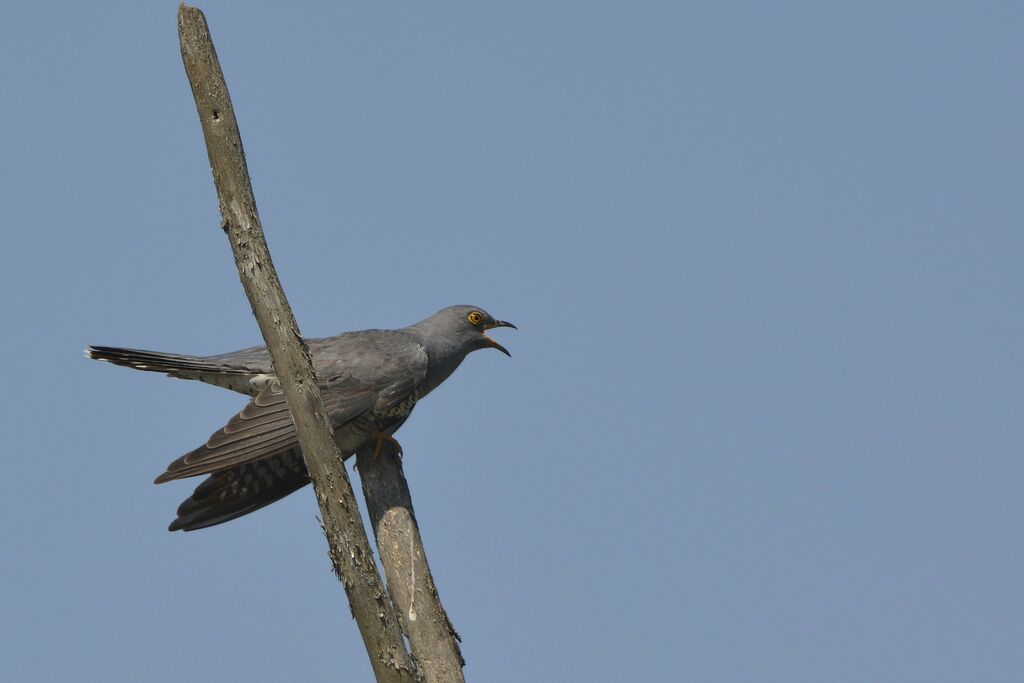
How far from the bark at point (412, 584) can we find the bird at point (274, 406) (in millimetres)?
587

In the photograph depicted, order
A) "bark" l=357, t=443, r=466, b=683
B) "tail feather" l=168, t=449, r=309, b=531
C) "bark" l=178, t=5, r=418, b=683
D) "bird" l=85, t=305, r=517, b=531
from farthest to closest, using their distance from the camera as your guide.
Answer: "tail feather" l=168, t=449, r=309, b=531, "bird" l=85, t=305, r=517, b=531, "bark" l=357, t=443, r=466, b=683, "bark" l=178, t=5, r=418, b=683

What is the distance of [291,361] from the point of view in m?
4.73

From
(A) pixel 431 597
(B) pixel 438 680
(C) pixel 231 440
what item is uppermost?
(C) pixel 231 440

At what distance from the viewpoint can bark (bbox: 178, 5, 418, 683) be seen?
4617 mm

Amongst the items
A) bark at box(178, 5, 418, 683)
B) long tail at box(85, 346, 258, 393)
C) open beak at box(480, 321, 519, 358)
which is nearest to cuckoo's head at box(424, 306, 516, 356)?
open beak at box(480, 321, 519, 358)

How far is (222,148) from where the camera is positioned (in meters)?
4.77

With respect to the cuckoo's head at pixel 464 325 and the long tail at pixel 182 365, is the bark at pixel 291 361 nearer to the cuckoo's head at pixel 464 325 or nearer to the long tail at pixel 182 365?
the long tail at pixel 182 365

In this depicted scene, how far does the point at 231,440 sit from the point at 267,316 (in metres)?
1.73

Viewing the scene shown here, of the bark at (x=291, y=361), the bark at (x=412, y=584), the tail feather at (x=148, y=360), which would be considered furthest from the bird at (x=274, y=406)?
the bark at (x=291, y=361)

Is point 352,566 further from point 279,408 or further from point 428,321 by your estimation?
point 428,321

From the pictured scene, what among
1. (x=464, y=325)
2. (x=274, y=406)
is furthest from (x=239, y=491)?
(x=464, y=325)

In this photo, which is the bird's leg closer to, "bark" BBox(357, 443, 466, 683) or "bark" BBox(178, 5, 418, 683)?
"bark" BBox(357, 443, 466, 683)

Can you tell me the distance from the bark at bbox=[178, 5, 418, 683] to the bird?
5.25ft

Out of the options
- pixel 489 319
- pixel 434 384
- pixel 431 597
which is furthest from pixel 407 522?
pixel 489 319
